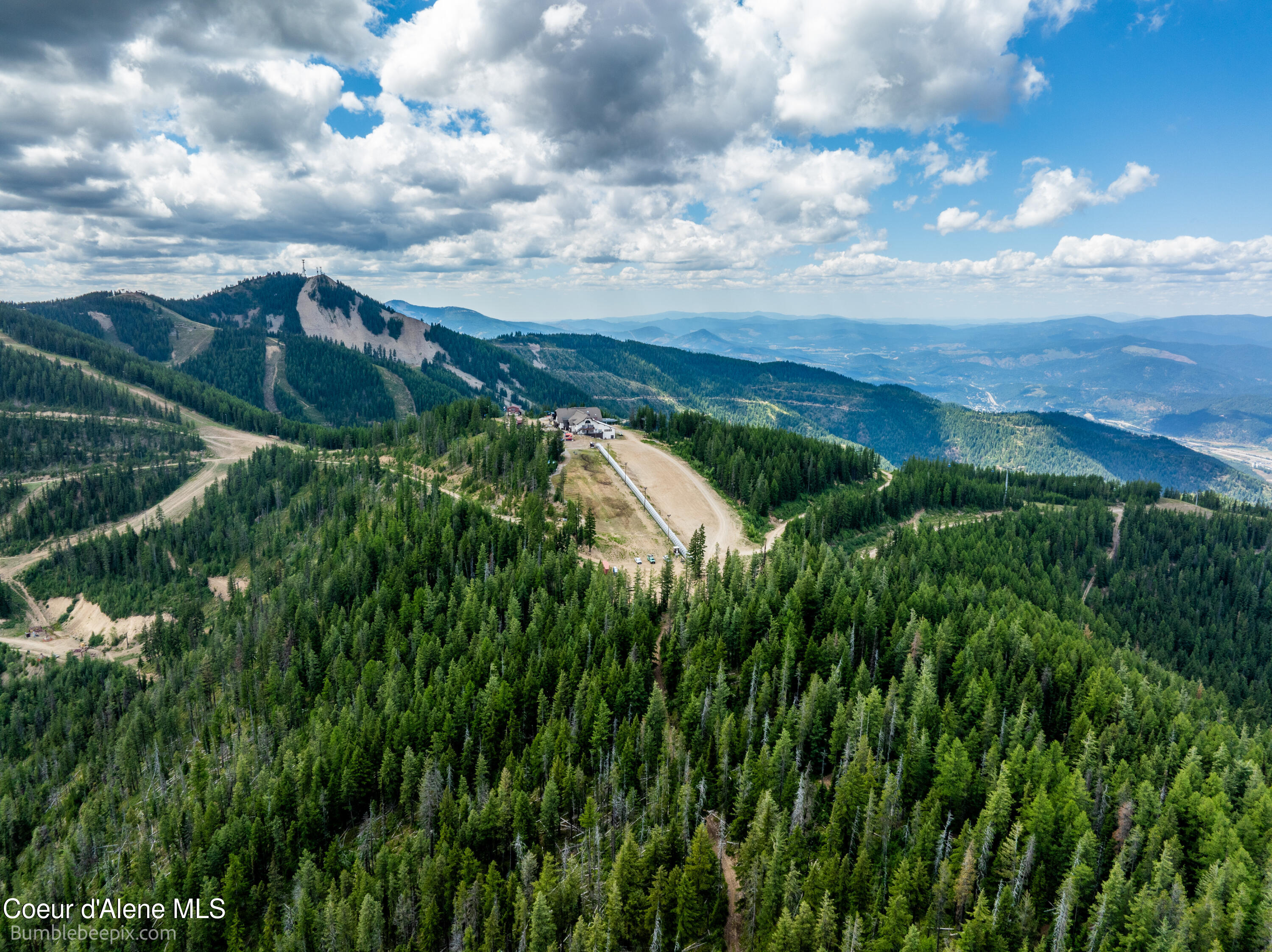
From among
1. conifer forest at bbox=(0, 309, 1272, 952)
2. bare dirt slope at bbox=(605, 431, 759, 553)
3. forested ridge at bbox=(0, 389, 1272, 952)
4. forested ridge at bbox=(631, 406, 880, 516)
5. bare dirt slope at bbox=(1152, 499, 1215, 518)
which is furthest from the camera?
bare dirt slope at bbox=(1152, 499, 1215, 518)

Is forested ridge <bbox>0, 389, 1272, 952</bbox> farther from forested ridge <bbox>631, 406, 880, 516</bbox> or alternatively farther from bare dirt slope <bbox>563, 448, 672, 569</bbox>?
forested ridge <bbox>631, 406, 880, 516</bbox>

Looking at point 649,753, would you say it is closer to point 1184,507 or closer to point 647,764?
point 647,764

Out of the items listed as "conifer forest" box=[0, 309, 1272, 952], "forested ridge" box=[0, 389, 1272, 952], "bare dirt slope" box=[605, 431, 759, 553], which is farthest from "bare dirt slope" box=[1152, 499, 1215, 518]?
"bare dirt slope" box=[605, 431, 759, 553]

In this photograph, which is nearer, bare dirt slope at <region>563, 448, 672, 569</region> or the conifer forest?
the conifer forest

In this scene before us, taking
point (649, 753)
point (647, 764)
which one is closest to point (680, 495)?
point (649, 753)

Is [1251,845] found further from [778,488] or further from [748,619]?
[778,488]
